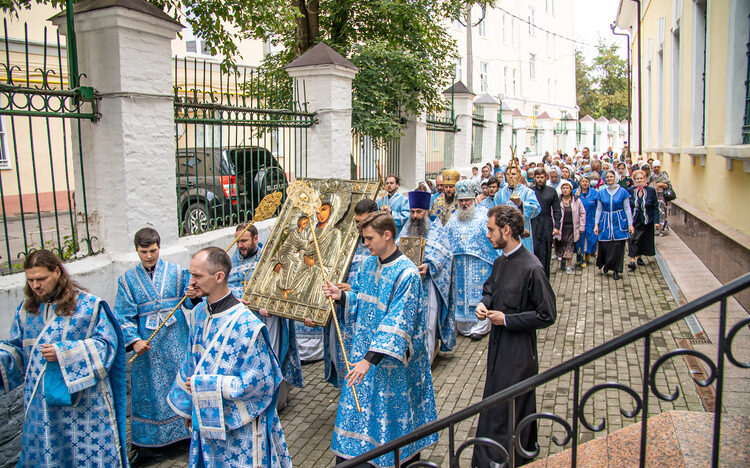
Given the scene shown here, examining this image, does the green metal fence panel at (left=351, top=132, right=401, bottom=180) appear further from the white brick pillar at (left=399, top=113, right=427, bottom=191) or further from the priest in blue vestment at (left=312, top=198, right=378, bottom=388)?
the priest in blue vestment at (left=312, top=198, right=378, bottom=388)

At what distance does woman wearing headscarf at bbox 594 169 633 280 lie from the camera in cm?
977

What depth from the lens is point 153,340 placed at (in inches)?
179

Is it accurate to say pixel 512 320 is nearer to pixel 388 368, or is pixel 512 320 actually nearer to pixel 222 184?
pixel 388 368

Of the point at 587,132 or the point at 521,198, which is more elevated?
the point at 587,132

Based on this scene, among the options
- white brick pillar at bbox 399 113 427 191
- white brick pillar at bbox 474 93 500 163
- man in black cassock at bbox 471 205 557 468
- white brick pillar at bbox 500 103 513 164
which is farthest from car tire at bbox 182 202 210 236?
white brick pillar at bbox 500 103 513 164

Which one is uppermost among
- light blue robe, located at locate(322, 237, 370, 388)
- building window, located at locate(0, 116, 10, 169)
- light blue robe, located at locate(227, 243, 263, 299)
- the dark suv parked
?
building window, located at locate(0, 116, 10, 169)

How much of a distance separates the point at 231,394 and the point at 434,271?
10.7 ft

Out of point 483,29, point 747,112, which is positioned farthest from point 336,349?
point 483,29

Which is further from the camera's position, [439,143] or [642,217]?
[439,143]

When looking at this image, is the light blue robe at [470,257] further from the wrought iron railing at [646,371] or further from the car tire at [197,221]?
the wrought iron railing at [646,371]

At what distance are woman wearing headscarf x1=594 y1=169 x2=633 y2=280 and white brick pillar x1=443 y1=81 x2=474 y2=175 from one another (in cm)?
515

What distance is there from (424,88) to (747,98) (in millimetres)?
5357

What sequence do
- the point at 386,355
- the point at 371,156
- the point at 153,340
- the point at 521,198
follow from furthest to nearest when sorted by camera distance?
the point at 371,156 < the point at 521,198 < the point at 153,340 < the point at 386,355

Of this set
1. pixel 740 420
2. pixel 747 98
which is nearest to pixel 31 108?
pixel 740 420
